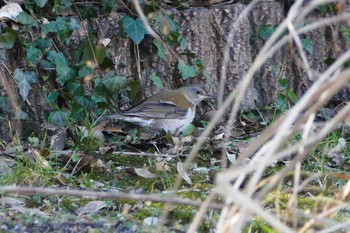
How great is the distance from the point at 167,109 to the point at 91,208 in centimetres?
307

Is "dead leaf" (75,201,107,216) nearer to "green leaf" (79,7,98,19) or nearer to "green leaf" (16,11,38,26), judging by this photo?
"green leaf" (16,11,38,26)

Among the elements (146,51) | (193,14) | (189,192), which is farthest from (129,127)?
(189,192)

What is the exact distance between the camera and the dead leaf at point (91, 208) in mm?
4098

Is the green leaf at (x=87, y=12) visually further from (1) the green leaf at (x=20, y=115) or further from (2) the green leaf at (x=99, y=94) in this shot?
(1) the green leaf at (x=20, y=115)

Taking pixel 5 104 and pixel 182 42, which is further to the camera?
pixel 182 42

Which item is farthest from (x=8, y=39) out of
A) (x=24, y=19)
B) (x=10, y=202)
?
(x=10, y=202)

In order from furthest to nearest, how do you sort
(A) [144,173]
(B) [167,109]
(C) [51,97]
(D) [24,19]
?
(B) [167,109]
(C) [51,97]
(D) [24,19]
(A) [144,173]

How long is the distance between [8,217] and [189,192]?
1083 millimetres

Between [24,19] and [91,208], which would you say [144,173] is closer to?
[91,208]

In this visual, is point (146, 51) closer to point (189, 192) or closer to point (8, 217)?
point (189, 192)

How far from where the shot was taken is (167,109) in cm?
714

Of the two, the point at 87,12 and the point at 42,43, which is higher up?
the point at 87,12

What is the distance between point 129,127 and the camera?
6.64 m

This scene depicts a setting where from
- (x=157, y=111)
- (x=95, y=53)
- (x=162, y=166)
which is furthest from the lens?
(x=157, y=111)
